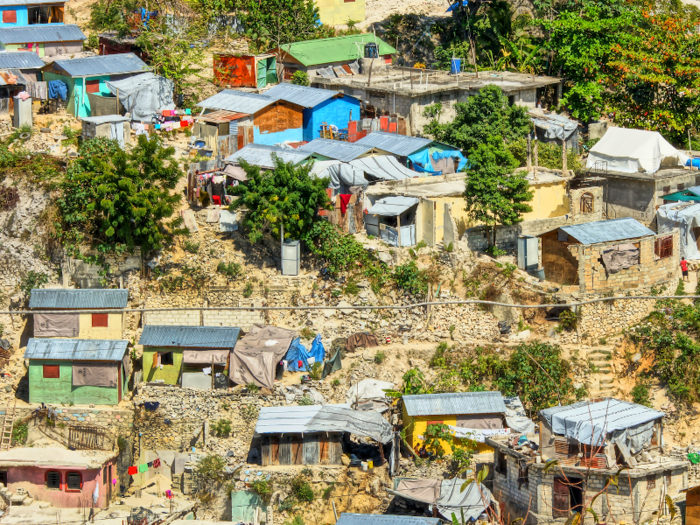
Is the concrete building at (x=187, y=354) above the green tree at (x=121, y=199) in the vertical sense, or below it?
below

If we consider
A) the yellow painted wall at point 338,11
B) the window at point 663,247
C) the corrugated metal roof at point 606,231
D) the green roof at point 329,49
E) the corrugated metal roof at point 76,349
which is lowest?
the corrugated metal roof at point 76,349

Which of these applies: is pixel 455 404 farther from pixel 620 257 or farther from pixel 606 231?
pixel 606 231

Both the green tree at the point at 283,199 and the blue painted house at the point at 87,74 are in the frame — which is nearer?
the green tree at the point at 283,199

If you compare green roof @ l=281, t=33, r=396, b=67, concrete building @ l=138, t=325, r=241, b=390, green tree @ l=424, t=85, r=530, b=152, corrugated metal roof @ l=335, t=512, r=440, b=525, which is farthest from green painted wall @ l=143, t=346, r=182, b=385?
green roof @ l=281, t=33, r=396, b=67

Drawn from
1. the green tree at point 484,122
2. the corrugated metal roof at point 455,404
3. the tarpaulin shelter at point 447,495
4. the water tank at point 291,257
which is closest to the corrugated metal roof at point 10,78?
the water tank at point 291,257

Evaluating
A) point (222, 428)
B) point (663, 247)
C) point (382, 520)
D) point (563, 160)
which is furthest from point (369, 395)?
point (563, 160)

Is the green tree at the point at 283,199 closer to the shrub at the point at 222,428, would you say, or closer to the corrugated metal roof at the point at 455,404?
the shrub at the point at 222,428

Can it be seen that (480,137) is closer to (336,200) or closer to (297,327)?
(336,200)

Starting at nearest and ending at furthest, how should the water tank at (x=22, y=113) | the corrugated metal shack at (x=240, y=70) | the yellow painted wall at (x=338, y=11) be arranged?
the water tank at (x=22, y=113), the corrugated metal shack at (x=240, y=70), the yellow painted wall at (x=338, y=11)
